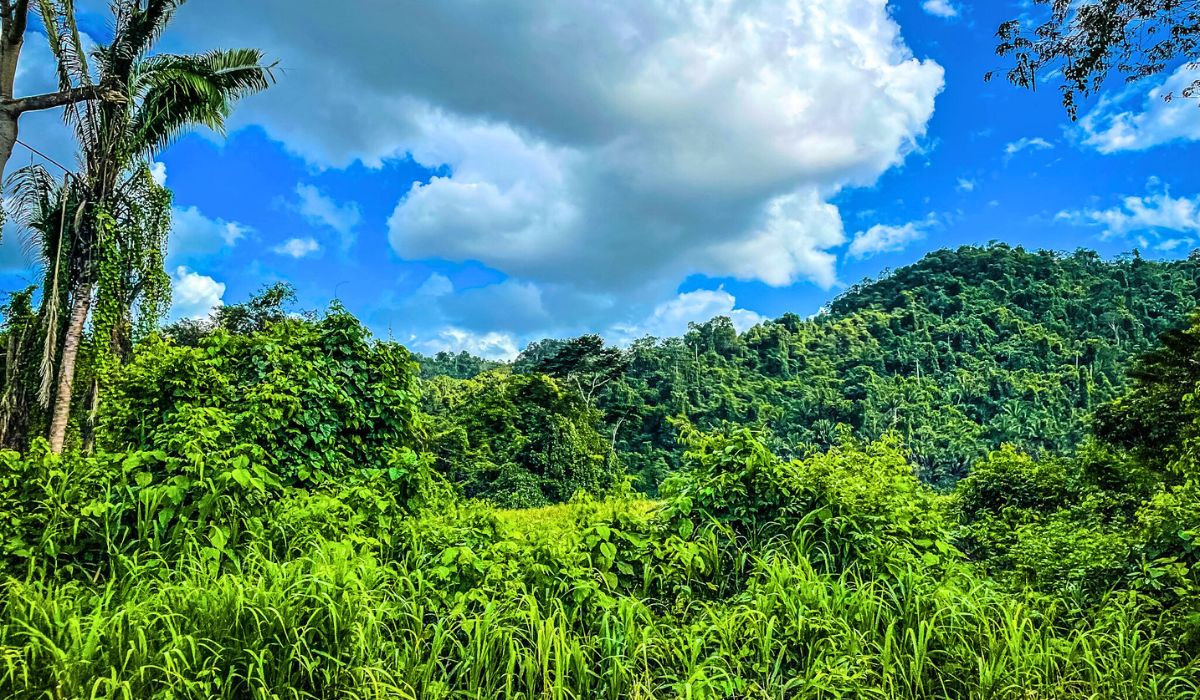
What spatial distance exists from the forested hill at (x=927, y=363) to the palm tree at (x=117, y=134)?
957 inches

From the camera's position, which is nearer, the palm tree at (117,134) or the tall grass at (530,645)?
the tall grass at (530,645)

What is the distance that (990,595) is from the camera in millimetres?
3086

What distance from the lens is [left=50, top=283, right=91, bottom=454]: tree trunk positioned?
10.1 meters

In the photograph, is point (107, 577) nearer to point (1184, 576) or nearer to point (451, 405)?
point (1184, 576)

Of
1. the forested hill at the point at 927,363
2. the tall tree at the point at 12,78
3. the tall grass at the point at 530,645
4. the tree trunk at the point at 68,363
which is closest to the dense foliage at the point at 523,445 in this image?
the forested hill at the point at 927,363

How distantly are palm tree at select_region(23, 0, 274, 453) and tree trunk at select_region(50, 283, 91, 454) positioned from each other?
0.01 m

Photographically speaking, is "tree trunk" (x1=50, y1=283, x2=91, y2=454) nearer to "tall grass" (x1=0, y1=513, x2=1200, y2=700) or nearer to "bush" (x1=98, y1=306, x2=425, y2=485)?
"bush" (x1=98, y1=306, x2=425, y2=485)

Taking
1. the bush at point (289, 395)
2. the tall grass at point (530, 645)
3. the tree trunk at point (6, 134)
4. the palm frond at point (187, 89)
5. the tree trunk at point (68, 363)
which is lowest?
the tall grass at point (530, 645)

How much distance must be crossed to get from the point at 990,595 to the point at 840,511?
0.79 meters

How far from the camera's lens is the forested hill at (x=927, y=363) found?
38688mm

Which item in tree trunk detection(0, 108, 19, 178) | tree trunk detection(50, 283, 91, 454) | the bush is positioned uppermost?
tree trunk detection(0, 108, 19, 178)

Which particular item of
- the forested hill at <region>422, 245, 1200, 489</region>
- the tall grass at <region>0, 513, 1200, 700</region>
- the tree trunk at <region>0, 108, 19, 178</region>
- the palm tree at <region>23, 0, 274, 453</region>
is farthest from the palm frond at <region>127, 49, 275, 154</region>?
the forested hill at <region>422, 245, 1200, 489</region>

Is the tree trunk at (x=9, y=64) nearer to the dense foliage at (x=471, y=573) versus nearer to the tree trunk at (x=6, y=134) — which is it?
the tree trunk at (x=6, y=134)

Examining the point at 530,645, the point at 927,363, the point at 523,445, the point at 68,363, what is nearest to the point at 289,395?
the point at 530,645
